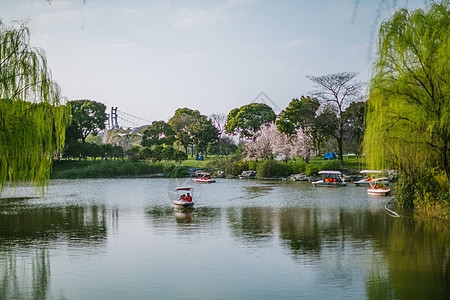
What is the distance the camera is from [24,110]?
15.4m

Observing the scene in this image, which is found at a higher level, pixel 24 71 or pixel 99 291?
pixel 24 71

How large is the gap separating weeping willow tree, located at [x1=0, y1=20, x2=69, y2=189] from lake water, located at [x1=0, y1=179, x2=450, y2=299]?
368 centimetres

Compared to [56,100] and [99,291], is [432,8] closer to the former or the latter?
[56,100]

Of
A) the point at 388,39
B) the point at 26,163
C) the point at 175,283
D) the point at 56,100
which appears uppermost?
the point at 388,39

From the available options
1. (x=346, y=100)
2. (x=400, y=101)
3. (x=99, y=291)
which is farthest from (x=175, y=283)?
(x=346, y=100)

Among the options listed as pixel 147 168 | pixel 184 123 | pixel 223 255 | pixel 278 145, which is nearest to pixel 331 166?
pixel 278 145

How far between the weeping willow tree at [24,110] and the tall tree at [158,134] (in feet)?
298

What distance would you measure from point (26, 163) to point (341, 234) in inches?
569

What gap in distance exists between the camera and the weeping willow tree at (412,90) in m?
19.3

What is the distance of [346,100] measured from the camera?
69750 millimetres

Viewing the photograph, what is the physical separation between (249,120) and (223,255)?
91.9 meters

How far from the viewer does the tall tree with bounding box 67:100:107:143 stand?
97.3 meters

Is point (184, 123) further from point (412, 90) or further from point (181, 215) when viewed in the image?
point (412, 90)

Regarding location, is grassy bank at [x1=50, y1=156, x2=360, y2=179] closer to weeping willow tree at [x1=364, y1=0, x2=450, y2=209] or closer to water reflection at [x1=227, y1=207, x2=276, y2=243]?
water reflection at [x1=227, y1=207, x2=276, y2=243]
